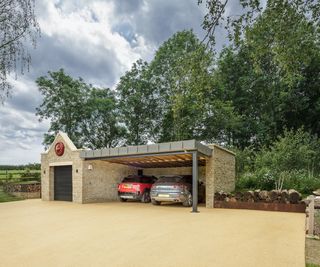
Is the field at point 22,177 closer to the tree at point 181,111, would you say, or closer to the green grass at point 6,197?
the green grass at point 6,197

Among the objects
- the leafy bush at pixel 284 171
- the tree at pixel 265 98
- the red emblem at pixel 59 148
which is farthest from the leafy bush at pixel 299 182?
the red emblem at pixel 59 148

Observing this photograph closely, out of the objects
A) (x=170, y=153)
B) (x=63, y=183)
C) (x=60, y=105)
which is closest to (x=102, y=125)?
(x=60, y=105)

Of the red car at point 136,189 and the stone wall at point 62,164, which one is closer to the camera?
the red car at point 136,189

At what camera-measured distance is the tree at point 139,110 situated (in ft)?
104

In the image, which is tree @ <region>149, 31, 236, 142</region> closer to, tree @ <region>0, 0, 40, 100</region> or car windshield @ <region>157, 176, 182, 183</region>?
car windshield @ <region>157, 176, 182, 183</region>

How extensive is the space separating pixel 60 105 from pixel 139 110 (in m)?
7.90

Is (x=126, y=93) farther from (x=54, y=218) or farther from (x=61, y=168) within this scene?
(x=54, y=218)

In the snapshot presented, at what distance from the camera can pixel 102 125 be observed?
3272cm

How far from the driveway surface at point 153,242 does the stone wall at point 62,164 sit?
645 centimetres

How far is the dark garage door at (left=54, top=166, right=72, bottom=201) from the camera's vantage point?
1722cm

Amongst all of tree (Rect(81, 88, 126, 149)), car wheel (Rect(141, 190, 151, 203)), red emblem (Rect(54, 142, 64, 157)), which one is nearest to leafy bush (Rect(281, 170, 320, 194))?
car wheel (Rect(141, 190, 151, 203))

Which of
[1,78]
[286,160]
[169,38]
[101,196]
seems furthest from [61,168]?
[169,38]

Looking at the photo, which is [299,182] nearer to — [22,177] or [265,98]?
[265,98]

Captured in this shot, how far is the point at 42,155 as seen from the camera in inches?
734
